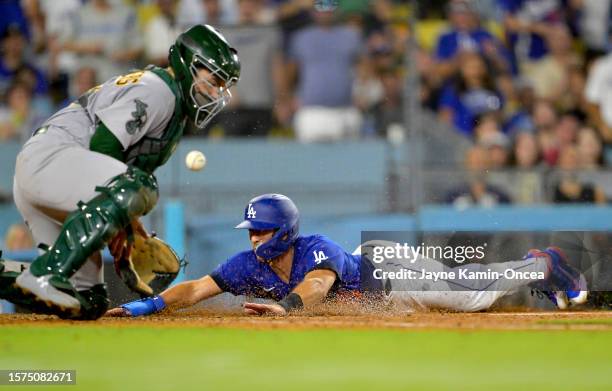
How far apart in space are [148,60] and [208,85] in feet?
12.8

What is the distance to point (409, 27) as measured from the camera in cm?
1024

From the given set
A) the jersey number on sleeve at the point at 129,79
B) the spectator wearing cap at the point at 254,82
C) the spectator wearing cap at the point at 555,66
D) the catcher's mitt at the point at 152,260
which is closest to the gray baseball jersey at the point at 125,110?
the jersey number on sleeve at the point at 129,79

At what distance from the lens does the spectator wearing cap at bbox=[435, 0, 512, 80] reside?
38.2 ft

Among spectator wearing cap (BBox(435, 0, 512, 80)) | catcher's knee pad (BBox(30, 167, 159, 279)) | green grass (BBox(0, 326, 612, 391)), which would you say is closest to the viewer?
green grass (BBox(0, 326, 612, 391))

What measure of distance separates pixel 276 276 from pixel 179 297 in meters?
0.74

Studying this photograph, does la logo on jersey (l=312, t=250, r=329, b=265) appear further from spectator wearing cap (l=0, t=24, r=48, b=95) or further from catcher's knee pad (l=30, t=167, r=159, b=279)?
spectator wearing cap (l=0, t=24, r=48, b=95)

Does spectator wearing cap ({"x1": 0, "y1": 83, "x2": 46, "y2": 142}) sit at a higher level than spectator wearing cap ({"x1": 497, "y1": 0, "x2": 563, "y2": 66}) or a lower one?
lower

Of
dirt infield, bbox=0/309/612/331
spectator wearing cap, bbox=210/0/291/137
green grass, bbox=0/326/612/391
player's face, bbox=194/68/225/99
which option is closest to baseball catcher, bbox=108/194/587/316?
dirt infield, bbox=0/309/612/331

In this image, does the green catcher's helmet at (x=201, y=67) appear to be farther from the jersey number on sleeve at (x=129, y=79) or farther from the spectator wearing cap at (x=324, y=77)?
the spectator wearing cap at (x=324, y=77)

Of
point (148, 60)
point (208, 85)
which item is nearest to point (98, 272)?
point (208, 85)

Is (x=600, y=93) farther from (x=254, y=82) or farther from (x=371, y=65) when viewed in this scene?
(x=254, y=82)

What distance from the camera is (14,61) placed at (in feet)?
40.2

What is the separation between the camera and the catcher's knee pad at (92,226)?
5.79 metres

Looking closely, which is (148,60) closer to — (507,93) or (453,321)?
(507,93)
